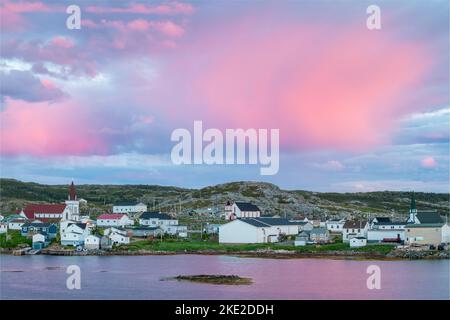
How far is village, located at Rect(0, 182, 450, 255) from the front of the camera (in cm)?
3097

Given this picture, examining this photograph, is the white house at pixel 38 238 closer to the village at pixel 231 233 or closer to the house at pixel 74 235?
the village at pixel 231 233

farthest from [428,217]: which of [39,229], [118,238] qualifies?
[39,229]

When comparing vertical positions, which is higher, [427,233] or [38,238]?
[427,233]

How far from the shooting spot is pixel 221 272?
910 inches

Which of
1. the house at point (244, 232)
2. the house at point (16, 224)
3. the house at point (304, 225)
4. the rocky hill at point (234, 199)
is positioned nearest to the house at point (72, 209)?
the house at point (16, 224)

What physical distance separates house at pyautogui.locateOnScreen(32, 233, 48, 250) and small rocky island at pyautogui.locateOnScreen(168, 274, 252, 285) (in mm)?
13503

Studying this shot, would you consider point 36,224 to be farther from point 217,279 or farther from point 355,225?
point 217,279

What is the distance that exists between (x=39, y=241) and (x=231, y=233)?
385 inches

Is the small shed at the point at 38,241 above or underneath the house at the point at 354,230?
underneath

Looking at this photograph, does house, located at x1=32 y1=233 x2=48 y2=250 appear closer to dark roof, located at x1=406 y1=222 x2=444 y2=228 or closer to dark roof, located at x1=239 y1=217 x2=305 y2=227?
dark roof, located at x1=239 y1=217 x2=305 y2=227

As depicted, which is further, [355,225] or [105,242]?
[355,225]

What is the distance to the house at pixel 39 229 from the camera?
3538cm

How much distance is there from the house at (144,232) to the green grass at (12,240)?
18.8ft
